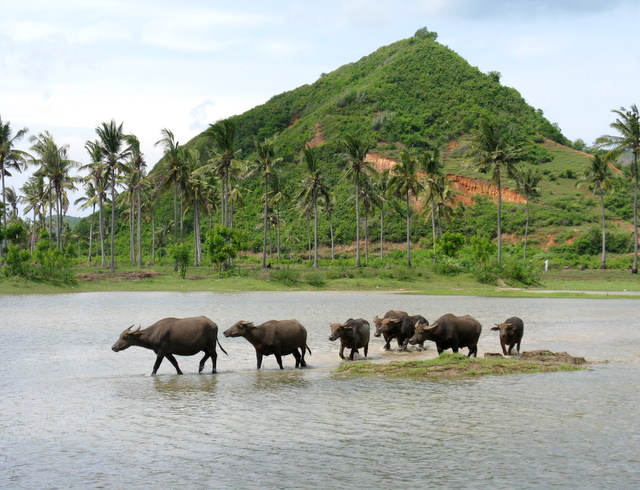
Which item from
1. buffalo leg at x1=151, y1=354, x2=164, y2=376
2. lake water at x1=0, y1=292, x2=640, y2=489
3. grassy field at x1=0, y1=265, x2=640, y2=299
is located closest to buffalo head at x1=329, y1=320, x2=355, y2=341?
lake water at x1=0, y1=292, x2=640, y2=489

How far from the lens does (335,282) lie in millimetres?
61344

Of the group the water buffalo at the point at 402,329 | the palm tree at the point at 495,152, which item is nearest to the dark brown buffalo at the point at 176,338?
the water buffalo at the point at 402,329

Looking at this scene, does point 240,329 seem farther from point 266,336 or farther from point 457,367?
point 457,367

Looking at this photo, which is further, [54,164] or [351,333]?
[54,164]

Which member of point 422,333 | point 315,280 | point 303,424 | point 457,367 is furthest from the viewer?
point 315,280

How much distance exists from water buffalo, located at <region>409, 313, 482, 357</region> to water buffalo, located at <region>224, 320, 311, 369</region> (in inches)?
138

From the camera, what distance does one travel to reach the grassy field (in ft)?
182

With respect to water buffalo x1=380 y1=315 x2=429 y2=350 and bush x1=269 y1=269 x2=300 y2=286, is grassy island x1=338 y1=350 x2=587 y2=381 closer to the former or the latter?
water buffalo x1=380 y1=315 x2=429 y2=350

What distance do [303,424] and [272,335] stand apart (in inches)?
236

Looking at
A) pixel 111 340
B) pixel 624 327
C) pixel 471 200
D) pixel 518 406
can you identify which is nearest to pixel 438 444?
pixel 518 406

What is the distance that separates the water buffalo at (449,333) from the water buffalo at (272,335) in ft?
11.5

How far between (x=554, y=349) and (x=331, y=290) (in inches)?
1390

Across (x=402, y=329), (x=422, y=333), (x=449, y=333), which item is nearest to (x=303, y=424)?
(x=422, y=333)

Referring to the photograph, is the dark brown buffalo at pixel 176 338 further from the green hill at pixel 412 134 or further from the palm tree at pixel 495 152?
the green hill at pixel 412 134
